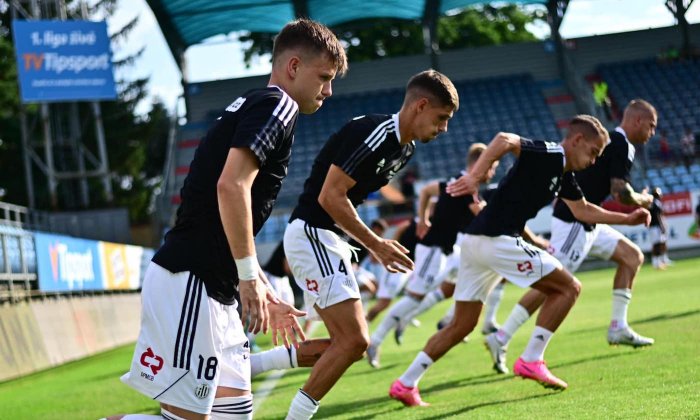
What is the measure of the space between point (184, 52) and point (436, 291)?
99.5ft

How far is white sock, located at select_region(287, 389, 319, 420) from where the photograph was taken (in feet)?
20.1

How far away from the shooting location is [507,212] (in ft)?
27.2

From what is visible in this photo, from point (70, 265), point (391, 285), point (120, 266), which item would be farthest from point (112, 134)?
point (391, 285)

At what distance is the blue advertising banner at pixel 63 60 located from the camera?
2995cm

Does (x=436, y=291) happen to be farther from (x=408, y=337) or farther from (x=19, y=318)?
(x=19, y=318)

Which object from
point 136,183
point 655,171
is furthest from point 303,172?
point 136,183

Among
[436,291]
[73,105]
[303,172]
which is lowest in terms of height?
[303,172]

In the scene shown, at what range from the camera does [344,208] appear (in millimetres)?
6293

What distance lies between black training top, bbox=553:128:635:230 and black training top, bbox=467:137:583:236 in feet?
5.96

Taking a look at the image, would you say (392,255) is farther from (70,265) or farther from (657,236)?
(657,236)

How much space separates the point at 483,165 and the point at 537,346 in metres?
1.65

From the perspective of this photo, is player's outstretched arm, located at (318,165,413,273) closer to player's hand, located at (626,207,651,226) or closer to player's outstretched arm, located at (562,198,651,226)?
player's outstretched arm, located at (562,198,651,226)

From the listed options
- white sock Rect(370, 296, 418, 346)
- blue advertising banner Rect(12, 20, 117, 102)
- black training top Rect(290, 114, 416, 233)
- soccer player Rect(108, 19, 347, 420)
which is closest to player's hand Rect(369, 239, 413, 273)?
black training top Rect(290, 114, 416, 233)

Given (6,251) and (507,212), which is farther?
(6,251)
